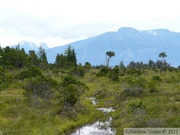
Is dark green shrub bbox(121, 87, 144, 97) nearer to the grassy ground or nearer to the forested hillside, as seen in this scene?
the forested hillside

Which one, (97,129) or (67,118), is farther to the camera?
(67,118)

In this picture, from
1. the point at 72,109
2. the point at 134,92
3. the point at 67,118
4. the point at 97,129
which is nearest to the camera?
the point at 97,129

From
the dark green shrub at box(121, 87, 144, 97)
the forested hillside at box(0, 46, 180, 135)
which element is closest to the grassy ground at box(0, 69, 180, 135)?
the forested hillside at box(0, 46, 180, 135)

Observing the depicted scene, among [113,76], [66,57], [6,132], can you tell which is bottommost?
[6,132]

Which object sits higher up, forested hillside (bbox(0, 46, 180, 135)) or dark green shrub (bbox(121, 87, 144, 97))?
dark green shrub (bbox(121, 87, 144, 97))

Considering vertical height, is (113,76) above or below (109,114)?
above

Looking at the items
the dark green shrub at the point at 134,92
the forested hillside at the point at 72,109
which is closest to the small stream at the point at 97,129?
the forested hillside at the point at 72,109

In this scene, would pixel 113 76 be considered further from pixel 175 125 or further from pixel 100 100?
pixel 175 125

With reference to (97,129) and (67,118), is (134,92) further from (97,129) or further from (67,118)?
(67,118)

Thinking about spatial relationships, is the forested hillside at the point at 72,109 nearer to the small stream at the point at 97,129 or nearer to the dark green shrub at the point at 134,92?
the dark green shrub at the point at 134,92

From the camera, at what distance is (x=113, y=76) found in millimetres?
49219

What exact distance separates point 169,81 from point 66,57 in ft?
179

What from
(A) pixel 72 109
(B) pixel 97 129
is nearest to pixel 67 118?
(A) pixel 72 109

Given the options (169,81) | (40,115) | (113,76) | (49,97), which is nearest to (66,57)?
(113,76)
